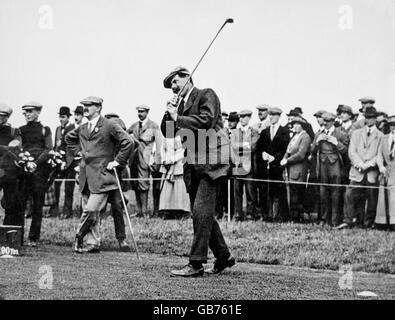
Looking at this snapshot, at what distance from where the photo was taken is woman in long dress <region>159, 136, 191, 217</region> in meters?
9.27

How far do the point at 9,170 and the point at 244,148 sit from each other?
2.61 metres

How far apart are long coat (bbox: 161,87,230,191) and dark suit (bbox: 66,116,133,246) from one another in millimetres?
1510

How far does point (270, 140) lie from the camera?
9.63m

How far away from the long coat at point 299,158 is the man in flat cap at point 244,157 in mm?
428

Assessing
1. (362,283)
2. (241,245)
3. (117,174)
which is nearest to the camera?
(362,283)

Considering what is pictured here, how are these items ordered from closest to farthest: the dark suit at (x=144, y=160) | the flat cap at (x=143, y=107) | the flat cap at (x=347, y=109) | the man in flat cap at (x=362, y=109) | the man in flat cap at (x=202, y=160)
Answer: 1. the man in flat cap at (x=202, y=160)
2. the man in flat cap at (x=362, y=109)
3. the flat cap at (x=143, y=107)
4. the flat cap at (x=347, y=109)
5. the dark suit at (x=144, y=160)

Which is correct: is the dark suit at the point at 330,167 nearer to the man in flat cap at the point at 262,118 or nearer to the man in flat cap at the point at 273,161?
the man in flat cap at the point at 273,161

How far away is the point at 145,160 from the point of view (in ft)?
33.2

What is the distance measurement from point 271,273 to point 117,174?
2.17 metres

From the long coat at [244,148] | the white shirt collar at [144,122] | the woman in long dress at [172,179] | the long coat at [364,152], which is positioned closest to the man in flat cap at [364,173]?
the long coat at [364,152]

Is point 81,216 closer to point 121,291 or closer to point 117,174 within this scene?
point 117,174

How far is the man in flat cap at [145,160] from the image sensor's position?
9594 mm
